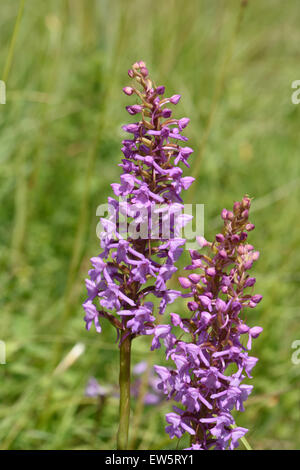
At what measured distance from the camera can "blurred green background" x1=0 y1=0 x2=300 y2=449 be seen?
3.30m

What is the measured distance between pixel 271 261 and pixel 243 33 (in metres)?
3.27

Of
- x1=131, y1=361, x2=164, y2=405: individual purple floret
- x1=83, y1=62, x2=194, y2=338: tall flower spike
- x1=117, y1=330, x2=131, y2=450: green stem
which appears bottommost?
x1=131, y1=361, x2=164, y2=405: individual purple floret

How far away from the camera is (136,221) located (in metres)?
1.76

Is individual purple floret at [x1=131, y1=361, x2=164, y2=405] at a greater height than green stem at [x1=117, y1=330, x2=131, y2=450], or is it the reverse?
green stem at [x1=117, y1=330, x2=131, y2=450]

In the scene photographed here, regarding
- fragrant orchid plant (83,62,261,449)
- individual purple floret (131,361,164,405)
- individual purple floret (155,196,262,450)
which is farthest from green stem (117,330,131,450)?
individual purple floret (131,361,164,405)

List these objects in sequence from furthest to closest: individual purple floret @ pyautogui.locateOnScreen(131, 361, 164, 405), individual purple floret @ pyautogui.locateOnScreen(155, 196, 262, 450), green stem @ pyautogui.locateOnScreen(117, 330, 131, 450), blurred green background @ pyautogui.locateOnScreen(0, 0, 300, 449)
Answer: individual purple floret @ pyautogui.locateOnScreen(131, 361, 164, 405)
blurred green background @ pyautogui.locateOnScreen(0, 0, 300, 449)
green stem @ pyautogui.locateOnScreen(117, 330, 131, 450)
individual purple floret @ pyautogui.locateOnScreen(155, 196, 262, 450)

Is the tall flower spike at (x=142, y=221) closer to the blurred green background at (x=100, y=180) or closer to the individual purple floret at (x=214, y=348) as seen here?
the individual purple floret at (x=214, y=348)

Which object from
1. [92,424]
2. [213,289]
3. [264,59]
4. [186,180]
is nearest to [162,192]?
[186,180]

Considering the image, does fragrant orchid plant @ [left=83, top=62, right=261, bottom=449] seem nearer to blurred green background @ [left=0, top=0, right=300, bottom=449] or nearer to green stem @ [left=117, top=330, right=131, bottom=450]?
green stem @ [left=117, top=330, right=131, bottom=450]

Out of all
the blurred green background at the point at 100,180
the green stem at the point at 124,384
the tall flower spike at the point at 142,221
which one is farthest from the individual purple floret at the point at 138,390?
the tall flower spike at the point at 142,221

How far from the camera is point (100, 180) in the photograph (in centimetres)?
477

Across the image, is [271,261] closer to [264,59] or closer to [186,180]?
[186,180]

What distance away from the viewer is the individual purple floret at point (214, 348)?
5.73 feet

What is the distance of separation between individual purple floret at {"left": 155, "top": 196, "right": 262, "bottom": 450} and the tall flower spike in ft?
0.35
